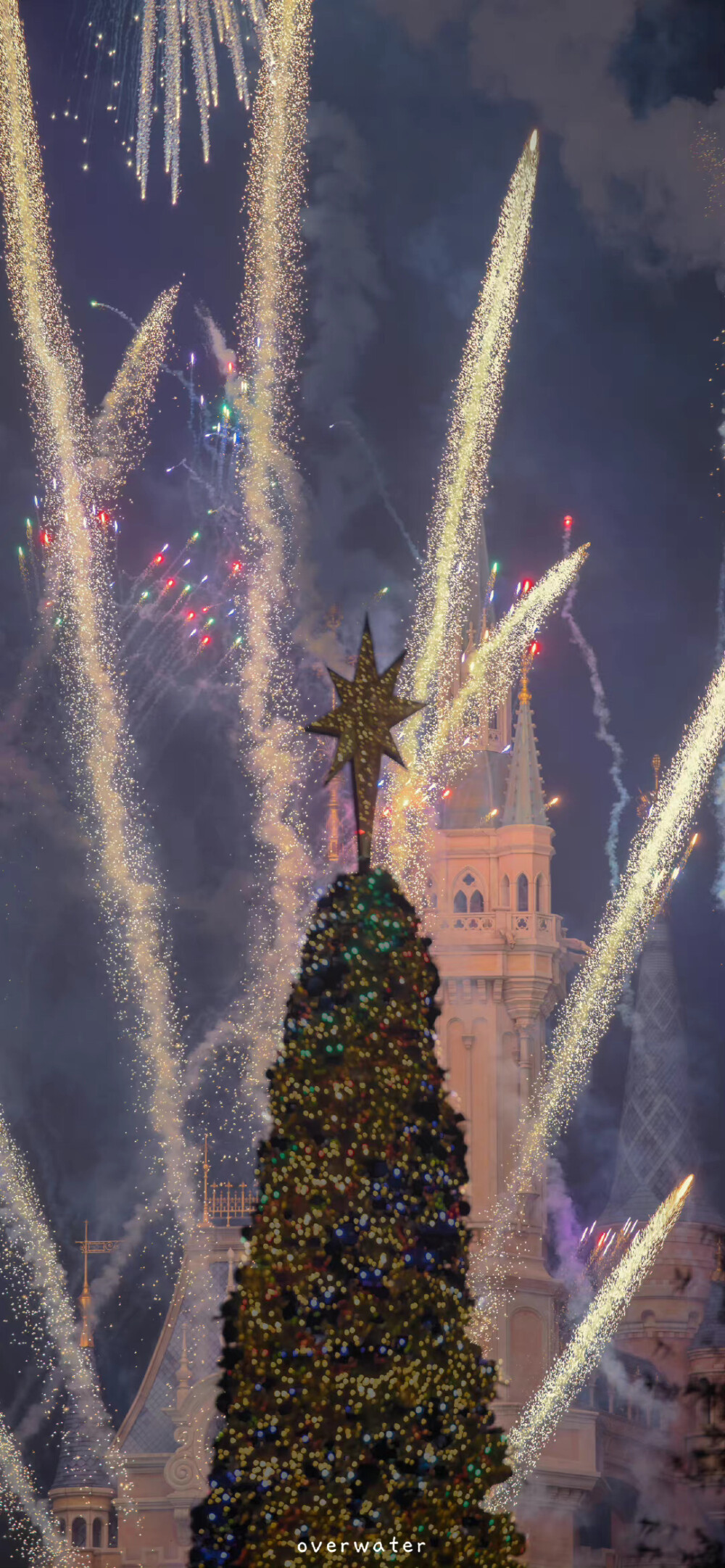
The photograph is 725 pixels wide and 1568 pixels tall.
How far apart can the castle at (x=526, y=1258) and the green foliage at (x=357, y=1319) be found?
24.4 meters

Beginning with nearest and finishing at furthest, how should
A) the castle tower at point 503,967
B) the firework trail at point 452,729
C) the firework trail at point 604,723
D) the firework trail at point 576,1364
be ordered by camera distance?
the firework trail at point 576,1364
the firework trail at point 452,729
the castle tower at point 503,967
the firework trail at point 604,723

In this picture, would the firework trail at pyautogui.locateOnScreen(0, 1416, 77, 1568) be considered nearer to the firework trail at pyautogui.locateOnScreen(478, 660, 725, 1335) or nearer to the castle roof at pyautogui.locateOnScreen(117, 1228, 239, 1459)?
the castle roof at pyautogui.locateOnScreen(117, 1228, 239, 1459)

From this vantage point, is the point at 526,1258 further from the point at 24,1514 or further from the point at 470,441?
the point at 470,441

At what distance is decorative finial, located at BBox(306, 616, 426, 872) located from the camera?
50.9ft

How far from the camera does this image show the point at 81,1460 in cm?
4069

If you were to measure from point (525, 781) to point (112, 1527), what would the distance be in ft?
55.9

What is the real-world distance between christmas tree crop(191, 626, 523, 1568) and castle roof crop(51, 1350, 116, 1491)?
27569mm

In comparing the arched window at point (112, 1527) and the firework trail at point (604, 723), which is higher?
the firework trail at point (604, 723)

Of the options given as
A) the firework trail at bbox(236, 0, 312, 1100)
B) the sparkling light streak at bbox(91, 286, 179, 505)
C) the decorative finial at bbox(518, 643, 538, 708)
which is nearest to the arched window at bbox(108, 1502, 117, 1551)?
the firework trail at bbox(236, 0, 312, 1100)

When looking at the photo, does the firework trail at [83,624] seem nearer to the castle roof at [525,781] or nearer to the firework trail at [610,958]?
the firework trail at [610,958]

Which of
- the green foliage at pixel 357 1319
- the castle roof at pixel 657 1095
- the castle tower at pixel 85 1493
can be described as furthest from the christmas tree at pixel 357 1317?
the castle roof at pixel 657 1095

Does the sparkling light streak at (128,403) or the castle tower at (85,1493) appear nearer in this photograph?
the sparkling light streak at (128,403)

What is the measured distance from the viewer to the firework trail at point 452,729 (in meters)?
40.1

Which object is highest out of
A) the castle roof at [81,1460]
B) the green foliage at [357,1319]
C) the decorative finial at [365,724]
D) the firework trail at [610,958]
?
the firework trail at [610,958]
